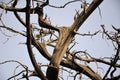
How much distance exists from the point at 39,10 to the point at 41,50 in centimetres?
19

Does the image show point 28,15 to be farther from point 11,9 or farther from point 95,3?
point 95,3

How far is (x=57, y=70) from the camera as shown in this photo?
0.92 m

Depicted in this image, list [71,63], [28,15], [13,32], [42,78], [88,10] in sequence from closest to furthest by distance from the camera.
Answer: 1. [28,15]
2. [42,78]
3. [88,10]
4. [71,63]
5. [13,32]

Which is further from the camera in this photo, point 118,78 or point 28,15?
point 118,78

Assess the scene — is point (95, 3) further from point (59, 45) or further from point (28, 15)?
point (28, 15)

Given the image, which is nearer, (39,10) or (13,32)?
(39,10)

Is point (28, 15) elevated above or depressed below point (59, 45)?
above

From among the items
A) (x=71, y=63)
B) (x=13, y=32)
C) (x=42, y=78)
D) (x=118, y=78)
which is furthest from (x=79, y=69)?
(x=13, y=32)

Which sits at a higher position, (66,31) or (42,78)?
(66,31)

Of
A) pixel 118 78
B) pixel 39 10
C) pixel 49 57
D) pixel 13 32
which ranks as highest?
pixel 39 10

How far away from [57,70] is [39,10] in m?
0.29

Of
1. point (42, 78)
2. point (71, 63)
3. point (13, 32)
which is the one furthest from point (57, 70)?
point (13, 32)

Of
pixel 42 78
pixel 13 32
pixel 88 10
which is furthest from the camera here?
pixel 13 32

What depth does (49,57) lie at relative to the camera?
39.1 inches
